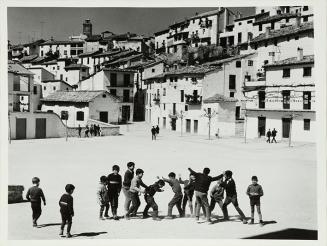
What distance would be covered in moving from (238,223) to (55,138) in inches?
531

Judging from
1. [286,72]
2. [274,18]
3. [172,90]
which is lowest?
[172,90]

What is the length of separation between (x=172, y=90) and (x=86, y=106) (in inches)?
275

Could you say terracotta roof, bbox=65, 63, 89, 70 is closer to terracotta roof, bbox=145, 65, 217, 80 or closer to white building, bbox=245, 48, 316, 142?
terracotta roof, bbox=145, 65, 217, 80

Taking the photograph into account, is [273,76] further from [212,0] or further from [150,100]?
[212,0]

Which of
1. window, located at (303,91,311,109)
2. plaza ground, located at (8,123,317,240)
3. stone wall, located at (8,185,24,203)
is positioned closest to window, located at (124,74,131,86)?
plaza ground, located at (8,123,317,240)

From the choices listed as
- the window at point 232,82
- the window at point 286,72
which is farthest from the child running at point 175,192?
the window at point 232,82

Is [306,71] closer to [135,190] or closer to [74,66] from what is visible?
[135,190]

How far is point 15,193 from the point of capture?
30.6 ft

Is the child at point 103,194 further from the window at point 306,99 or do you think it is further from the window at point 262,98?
the window at point 262,98

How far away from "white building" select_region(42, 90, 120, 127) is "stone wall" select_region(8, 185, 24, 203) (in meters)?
15.3

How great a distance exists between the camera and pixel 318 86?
9.48 m

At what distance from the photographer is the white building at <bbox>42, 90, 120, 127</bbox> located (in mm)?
24933

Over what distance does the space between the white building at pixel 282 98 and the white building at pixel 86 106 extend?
8.39 meters

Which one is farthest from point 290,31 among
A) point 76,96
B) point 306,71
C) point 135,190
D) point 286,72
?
point 135,190
